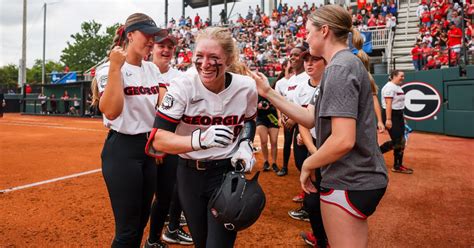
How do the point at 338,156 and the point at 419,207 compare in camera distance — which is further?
the point at 419,207

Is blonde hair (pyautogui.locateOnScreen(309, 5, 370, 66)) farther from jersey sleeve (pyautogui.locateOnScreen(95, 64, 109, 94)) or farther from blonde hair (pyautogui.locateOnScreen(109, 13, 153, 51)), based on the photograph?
jersey sleeve (pyautogui.locateOnScreen(95, 64, 109, 94))

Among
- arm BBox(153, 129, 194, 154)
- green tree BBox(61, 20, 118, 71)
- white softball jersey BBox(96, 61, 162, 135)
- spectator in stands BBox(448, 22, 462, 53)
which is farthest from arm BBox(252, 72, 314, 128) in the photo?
green tree BBox(61, 20, 118, 71)

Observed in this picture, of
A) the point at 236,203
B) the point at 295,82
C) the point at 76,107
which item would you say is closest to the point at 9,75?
the point at 76,107

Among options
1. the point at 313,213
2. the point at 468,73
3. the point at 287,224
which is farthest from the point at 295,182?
the point at 468,73

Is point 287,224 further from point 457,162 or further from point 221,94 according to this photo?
point 457,162

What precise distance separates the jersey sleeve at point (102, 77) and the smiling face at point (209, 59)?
864mm

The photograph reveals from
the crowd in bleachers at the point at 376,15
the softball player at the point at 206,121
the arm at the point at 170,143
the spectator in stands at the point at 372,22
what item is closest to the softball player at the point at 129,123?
the softball player at the point at 206,121

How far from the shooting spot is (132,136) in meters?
2.55

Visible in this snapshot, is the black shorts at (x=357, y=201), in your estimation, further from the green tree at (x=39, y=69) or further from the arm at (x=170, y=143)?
the green tree at (x=39, y=69)

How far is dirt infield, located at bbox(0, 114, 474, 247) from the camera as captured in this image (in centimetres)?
360

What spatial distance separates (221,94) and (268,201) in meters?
3.17

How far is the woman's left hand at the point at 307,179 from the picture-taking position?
1.97 m

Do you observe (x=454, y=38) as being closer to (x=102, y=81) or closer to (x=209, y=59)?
(x=209, y=59)

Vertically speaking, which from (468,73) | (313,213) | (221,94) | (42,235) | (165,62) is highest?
(468,73)
